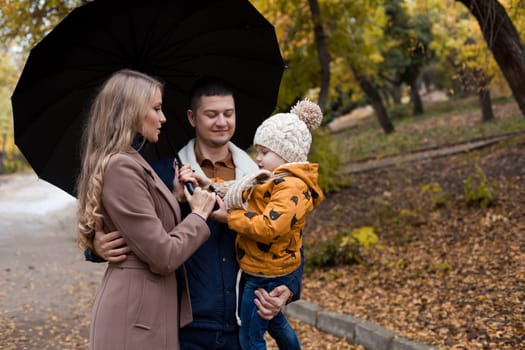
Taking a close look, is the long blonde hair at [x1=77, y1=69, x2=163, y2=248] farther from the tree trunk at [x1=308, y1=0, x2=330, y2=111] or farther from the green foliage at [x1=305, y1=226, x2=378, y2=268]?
the tree trunk at [x1=308, y1=0, x2=330, y2=111]

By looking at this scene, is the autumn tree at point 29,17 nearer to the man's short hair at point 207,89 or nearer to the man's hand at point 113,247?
the man's short hair at point 207,89

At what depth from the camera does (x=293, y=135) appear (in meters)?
2.68

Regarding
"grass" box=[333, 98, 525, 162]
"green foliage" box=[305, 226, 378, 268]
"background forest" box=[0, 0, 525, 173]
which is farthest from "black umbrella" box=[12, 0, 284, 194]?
"grass" box=[333, 98, 525, 162]

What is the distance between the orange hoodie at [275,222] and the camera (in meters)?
2.40

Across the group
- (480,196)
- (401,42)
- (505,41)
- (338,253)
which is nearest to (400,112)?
(401,42)

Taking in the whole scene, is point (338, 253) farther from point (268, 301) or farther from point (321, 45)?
point (268, 301)

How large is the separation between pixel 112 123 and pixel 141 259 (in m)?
0.54

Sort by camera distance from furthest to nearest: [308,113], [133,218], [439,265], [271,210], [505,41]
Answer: [505,41]
[439,265]
[308,113]
[271,210]
[133,218]

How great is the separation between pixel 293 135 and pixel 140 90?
82 centimetres

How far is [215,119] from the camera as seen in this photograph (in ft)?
8.69

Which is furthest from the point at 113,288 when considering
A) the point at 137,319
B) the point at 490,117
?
the point at 490,117

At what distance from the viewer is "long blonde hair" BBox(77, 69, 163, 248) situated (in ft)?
7.04

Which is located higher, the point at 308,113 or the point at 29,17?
the point at 29,17

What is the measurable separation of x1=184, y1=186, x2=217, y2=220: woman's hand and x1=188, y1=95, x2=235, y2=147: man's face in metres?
0.40
